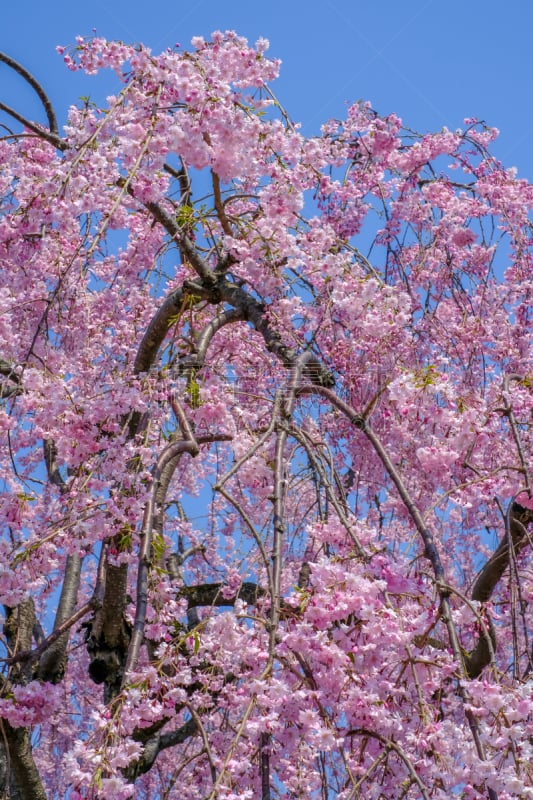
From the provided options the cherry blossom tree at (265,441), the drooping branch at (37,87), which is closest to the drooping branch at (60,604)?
the cherry blossom tree at (265,441)

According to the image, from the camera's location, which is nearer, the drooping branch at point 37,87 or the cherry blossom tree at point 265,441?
the cherry blossom tree at point 265,441

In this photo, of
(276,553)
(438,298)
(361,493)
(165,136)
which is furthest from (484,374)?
(276,553)

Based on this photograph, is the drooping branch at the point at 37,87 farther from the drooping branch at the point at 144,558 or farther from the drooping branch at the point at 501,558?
the drooping branch at the point at 501,558

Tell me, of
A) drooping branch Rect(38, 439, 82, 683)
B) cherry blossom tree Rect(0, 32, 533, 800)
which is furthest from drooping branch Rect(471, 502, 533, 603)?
drooping branch Rect(38, 439, 82, 683)

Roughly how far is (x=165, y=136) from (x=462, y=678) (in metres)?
2.31

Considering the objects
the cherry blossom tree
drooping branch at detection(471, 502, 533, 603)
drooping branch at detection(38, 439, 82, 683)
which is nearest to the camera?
the cherry blossom tree

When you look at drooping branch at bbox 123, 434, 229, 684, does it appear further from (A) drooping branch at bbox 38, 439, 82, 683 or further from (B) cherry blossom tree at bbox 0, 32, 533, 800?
(A) drooping branch at bbox 38, 439, 82, 683

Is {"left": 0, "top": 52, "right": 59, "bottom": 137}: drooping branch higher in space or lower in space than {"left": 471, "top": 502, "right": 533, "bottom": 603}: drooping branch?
higher

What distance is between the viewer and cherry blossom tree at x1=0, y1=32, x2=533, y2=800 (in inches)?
93.7

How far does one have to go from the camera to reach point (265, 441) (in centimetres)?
327

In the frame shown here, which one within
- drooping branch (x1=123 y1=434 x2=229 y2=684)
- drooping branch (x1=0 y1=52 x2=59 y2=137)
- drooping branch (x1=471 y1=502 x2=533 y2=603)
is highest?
drooping branch (x1=0 y1=52 x2=59 y2=137)

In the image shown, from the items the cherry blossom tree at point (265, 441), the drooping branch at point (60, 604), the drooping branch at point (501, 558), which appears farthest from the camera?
the drooping branch at point (60, 604)

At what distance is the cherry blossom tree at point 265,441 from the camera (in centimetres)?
238

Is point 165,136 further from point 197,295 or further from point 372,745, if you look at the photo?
point 372,745
